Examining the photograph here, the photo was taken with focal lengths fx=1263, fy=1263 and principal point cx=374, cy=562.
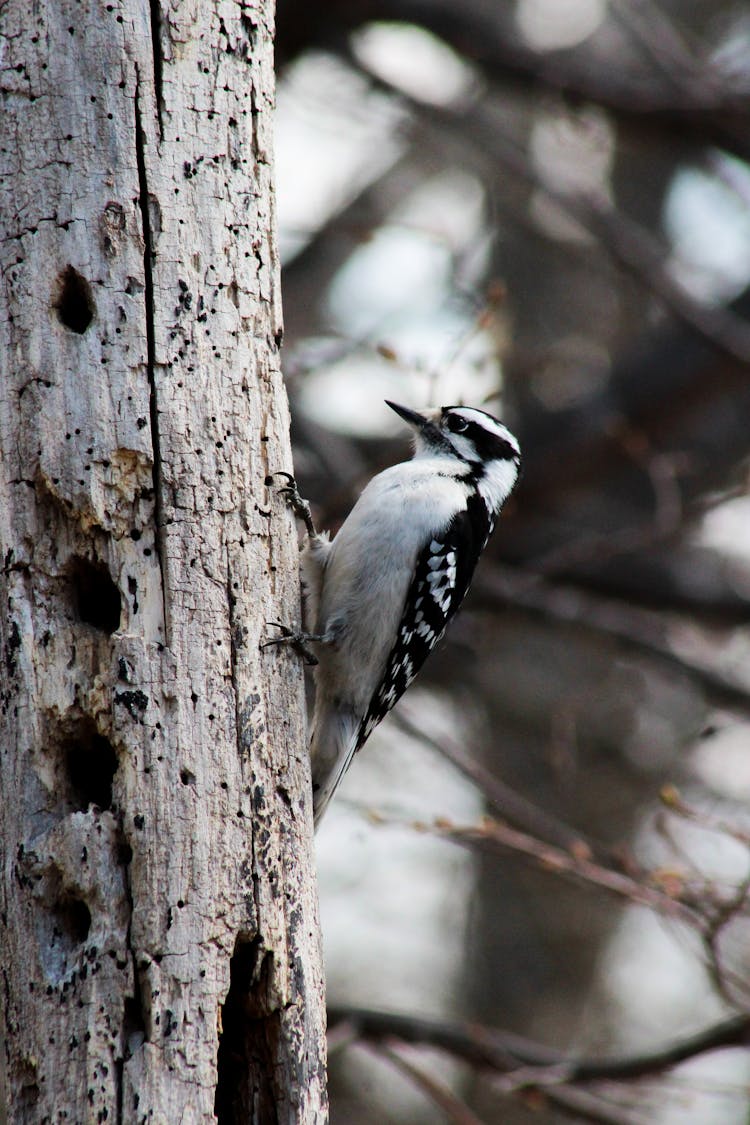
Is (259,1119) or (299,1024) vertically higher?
(299,1024)

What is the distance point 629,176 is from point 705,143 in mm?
4266

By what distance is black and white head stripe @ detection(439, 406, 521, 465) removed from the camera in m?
5.28

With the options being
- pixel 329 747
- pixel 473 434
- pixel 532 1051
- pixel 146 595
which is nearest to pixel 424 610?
pixel 329 747

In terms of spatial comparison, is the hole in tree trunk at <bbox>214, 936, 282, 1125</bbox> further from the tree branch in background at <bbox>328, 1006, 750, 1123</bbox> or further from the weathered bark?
the tree branch in background at <bbox>328, 1006, 750, 1123</bbox>

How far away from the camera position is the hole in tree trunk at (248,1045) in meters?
2.99

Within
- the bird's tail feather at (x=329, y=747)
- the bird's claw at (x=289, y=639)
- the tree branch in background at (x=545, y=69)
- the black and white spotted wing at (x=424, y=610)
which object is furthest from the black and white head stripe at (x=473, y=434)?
the tree branch in background at (x=545, y=69)

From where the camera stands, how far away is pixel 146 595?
10.3 feet

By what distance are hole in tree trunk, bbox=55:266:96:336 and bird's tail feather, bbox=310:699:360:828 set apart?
178 cm

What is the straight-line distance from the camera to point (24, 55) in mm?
3412

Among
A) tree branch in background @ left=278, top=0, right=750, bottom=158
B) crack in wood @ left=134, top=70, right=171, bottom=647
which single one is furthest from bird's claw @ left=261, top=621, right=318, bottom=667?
tree branch in background @ left=278, top=0, right=750, bottom=158

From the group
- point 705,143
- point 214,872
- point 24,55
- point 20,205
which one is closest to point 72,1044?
point 214,872

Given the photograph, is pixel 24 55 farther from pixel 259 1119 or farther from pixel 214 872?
pixel 259 1119

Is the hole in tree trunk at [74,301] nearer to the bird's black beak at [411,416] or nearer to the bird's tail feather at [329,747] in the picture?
the bird's tail feather at [329,747]

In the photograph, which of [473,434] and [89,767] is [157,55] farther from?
[473,434]
